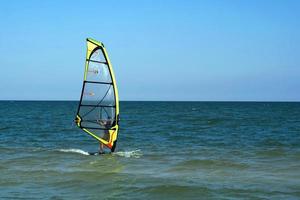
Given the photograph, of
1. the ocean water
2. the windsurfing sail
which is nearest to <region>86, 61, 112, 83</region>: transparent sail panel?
the windsurfing sail

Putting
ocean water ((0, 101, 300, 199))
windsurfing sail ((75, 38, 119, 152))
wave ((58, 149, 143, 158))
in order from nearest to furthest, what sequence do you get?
ocean water ((0, 101, 300, 199)), windsurfing sail ((75, 38, 119, 152)), wave ((58, 149, 143, 158))

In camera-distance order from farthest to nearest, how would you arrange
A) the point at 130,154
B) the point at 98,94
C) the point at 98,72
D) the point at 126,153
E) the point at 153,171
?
the point at 126,153
the point at 130,154
the point at 98,94
the point at 98,72
the point at 153,171

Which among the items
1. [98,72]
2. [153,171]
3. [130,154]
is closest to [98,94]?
[98,72]

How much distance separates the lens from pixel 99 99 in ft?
52.6

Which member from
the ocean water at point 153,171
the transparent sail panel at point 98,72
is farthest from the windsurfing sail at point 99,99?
the ocean water at point 153,171

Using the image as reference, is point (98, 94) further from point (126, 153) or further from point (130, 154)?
point (126, 153)

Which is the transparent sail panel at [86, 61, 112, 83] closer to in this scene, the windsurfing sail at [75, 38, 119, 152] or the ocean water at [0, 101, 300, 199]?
the windsurfing sail at [75, 38, 119, 152]

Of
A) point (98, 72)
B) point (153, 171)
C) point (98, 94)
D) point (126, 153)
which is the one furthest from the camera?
point (126, 153)

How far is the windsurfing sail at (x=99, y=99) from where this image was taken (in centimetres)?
1540

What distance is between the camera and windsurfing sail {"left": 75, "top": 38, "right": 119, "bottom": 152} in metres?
15.4

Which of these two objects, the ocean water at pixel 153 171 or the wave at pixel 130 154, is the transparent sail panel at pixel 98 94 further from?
the wave at pixel 130 154

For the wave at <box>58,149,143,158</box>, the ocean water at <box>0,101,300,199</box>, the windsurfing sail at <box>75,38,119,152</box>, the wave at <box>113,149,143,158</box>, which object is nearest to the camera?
the ocean water at <box>0,101,300,199</box>

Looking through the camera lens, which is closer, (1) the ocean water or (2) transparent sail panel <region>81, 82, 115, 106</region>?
(1) the ocean water

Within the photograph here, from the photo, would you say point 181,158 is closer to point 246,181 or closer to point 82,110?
point 82,110
